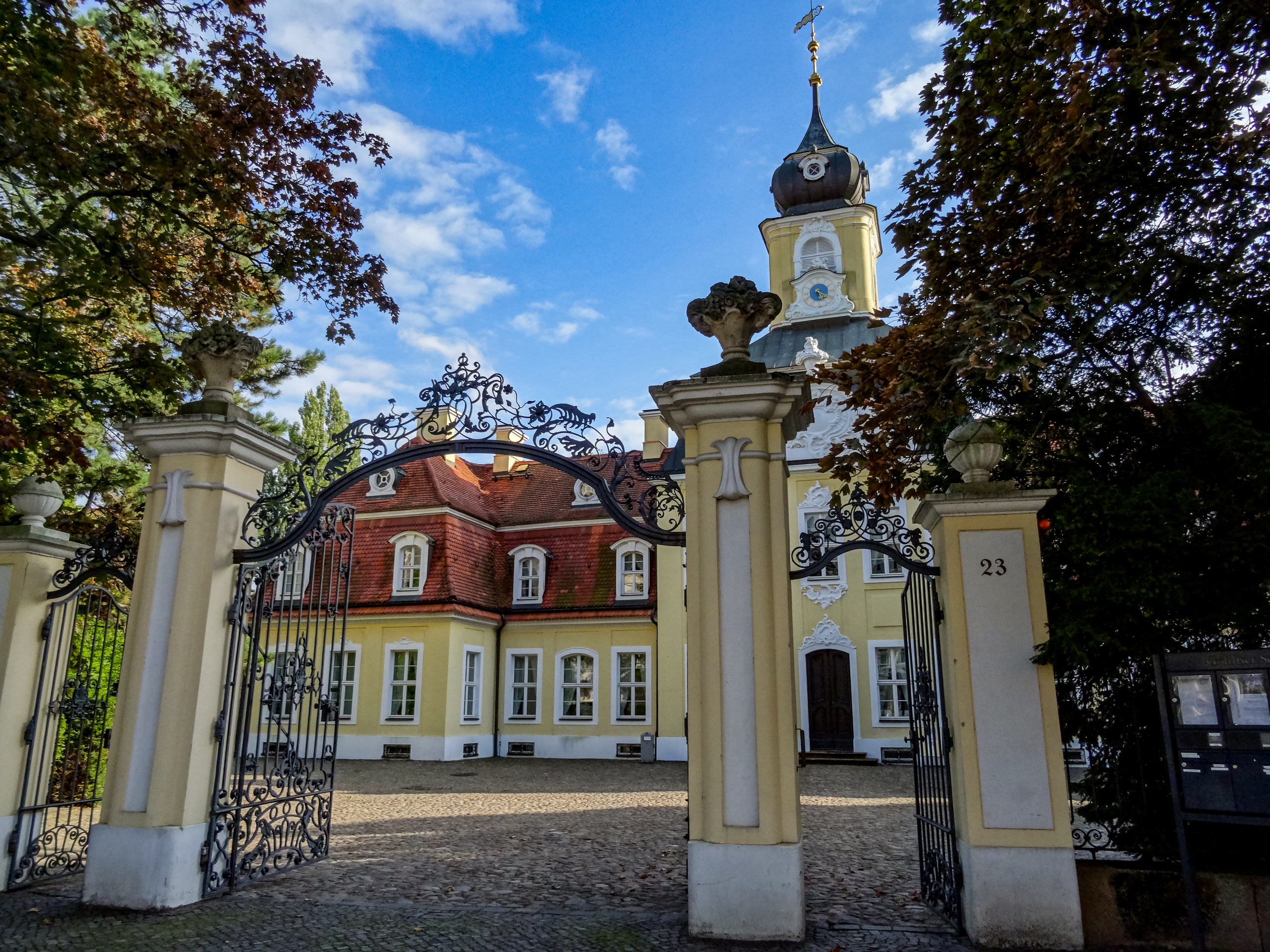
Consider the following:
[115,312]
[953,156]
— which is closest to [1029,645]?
[953,156]

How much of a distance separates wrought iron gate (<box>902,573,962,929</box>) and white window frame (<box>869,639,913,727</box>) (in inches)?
477

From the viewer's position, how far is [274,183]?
25.8 ft

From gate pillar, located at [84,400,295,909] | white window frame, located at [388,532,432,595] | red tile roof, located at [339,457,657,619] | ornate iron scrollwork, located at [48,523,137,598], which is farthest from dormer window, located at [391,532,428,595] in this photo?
gate pillar, located at [84,400,295,909]

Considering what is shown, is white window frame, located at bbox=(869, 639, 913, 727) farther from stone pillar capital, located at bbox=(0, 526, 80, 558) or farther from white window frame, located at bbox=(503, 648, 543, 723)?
stone pillar capital, located at bbox=(0, 526, 80, 558)

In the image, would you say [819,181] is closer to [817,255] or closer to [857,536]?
[817,255]

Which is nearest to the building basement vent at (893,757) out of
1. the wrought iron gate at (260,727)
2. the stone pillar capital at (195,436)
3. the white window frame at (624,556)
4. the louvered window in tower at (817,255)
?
the white window frame at (624,556)

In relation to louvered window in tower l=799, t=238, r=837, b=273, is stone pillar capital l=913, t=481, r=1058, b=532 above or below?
below

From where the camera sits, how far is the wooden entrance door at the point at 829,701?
18.0 m

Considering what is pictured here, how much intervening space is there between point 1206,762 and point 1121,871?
94 centimetres

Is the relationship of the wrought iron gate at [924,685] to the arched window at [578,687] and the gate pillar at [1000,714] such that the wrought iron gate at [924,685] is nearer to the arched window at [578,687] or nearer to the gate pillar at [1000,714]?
the gate pillar at [1000,714]

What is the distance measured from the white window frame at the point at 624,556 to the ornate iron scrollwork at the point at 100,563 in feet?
45.7

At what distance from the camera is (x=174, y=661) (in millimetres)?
6055

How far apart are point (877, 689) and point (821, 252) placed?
1196cm

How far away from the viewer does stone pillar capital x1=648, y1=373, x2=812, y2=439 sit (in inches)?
225
